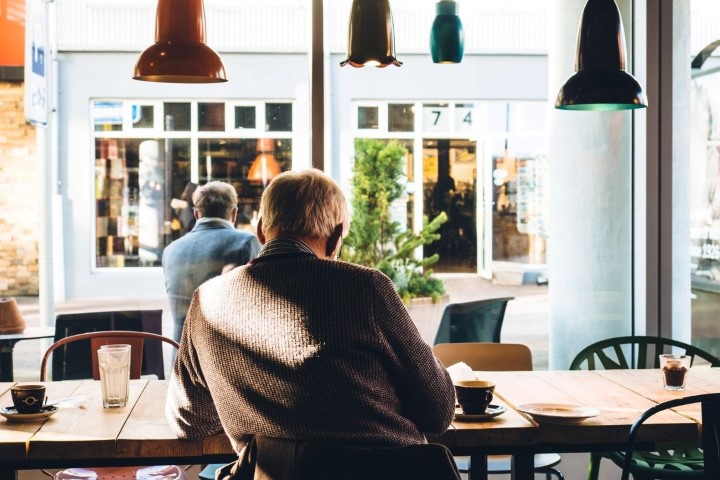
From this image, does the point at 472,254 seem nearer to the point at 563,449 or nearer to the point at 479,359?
the point at 479,359

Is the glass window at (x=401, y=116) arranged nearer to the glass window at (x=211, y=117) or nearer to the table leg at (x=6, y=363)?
the glass window at (x=211, y=117)

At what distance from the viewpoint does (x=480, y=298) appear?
5.27 m

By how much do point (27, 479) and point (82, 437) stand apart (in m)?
2.34

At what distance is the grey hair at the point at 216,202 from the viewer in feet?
15.4

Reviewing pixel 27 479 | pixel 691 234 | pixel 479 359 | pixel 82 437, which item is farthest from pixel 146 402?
pixel 691 234

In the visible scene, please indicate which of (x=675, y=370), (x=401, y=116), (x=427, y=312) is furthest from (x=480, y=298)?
(x=675, y=370)

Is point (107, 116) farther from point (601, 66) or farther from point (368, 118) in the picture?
point (601, 66)

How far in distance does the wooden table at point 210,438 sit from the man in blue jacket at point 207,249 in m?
1.74

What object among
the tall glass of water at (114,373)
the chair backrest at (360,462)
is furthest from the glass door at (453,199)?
the chair backrest at (360,462)

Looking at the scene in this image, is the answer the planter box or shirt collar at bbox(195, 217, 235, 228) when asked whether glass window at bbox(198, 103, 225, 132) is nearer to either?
shirt collar at bbox(195, 217, 235, 228)

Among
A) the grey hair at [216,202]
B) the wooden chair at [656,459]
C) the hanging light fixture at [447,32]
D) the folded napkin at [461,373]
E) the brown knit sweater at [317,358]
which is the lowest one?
the wooden chair at [656,459]

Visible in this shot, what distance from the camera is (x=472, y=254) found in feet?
17.4

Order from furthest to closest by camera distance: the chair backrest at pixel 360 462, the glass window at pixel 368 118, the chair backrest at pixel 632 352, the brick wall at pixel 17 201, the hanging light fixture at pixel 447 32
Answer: the glass window at pixel 368 118 → the brick wall at pixel 17 201 → the hanging light fixture at pixel 447 32 → the chair backrest at pixel 632 352 → the chair backrest at pixel 360 462

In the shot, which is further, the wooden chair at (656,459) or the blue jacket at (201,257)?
the blue jacket at (201,257)
